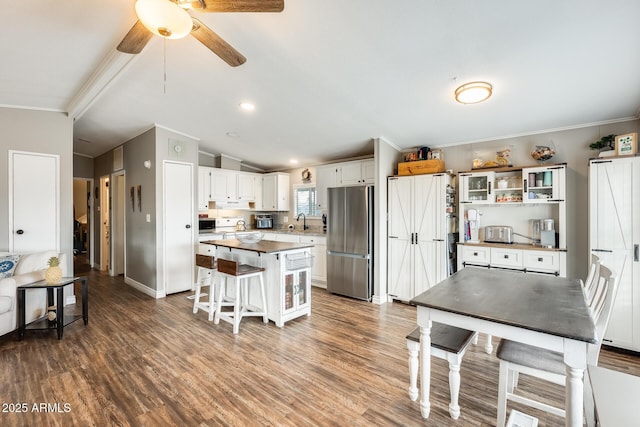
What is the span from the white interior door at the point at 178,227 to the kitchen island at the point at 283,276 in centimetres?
135

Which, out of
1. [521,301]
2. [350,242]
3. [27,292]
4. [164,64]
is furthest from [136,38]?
[350,242]

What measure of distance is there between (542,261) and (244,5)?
3833 millimetres

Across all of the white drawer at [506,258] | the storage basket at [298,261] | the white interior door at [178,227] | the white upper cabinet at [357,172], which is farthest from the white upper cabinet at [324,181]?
the white drawer at [506,258]

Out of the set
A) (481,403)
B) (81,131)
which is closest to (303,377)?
(481,403)

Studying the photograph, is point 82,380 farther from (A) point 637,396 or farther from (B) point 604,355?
(B) point 604,355

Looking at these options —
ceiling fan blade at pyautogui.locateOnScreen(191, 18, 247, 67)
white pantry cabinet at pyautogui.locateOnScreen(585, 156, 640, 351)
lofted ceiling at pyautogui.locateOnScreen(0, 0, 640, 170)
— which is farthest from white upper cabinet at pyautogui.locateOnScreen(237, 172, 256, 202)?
white pantry cabinet at pyautogui.locateOnScreen(585, 156, 640, 351)

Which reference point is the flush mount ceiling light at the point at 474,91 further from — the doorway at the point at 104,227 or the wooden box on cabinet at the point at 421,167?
the doorway at the point at 104,227

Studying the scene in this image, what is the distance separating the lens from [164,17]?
151 centimetres

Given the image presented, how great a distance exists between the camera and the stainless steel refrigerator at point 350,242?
425 centimetres

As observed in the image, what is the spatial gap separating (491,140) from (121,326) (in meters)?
5.21

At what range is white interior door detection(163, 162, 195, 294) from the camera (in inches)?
177

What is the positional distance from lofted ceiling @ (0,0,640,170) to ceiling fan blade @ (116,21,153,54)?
0.41m

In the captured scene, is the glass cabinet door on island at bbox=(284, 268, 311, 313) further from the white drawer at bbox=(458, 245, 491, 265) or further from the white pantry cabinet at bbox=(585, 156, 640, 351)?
the white pantry cabinet at bbox=(585, 156, 640, 351)

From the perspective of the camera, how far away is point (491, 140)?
3943mm
